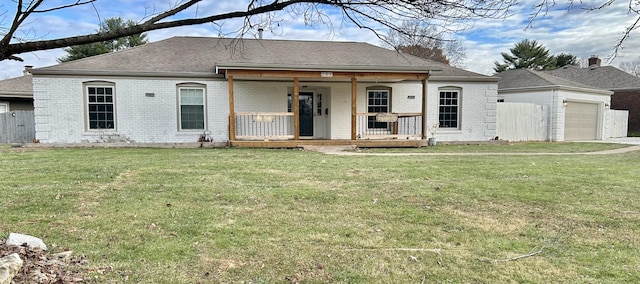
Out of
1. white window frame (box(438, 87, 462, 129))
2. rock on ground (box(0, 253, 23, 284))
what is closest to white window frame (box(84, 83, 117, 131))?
white window frame (box(438, 87, 462, 129))

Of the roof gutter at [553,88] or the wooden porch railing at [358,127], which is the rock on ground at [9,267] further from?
the roof gutter at [553,88]

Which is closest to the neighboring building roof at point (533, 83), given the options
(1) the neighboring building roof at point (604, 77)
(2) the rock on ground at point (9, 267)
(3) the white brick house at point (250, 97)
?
(3) the white brick house at point (250, 97)

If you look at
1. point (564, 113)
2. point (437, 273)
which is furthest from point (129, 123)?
point (564, 113)

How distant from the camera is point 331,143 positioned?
13.8 m

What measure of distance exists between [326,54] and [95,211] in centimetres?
1319

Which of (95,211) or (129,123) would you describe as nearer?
(95,211)

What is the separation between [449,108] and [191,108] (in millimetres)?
9898

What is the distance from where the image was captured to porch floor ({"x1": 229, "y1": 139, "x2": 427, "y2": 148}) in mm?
13336

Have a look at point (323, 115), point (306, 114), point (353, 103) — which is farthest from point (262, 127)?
point (353, 103)

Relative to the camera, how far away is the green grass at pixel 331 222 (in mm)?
3119

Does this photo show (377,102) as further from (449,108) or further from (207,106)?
(207,106)

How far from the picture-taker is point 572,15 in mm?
4332

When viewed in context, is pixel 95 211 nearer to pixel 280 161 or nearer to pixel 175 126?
pixel 280 161

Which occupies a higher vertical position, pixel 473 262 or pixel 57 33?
pixel 57 33
